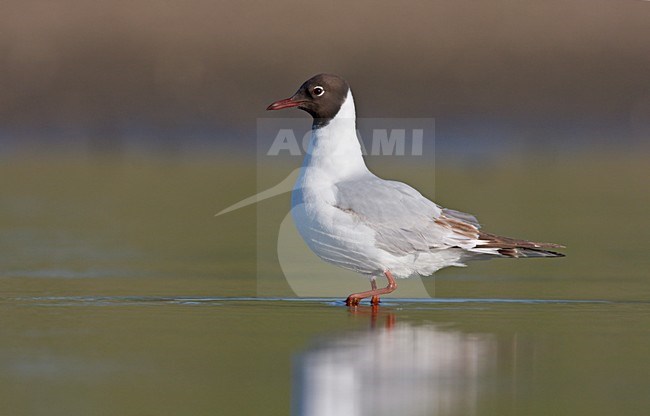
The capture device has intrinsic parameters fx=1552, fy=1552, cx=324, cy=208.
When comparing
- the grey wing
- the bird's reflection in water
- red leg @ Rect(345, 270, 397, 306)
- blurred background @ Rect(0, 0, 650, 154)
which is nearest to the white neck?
the grey wing

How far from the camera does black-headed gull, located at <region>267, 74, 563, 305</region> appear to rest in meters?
8.37

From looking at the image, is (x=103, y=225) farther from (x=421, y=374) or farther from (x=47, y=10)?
(x=47, y=10)

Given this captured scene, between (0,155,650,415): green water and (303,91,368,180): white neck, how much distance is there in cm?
76

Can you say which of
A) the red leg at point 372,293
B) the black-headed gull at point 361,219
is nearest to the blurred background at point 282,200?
the red leg at point 372,293

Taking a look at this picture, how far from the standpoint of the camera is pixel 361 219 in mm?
8375

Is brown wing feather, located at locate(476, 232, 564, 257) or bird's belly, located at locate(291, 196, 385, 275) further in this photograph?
brown wing feather, located at locate(476, 232, 564, 257)

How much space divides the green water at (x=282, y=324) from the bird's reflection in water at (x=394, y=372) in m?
0.01

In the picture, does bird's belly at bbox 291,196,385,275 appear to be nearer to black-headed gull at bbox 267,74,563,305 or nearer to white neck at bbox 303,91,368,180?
black-headed gull at bbox 267,74,563,305

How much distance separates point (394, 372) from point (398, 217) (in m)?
1.90

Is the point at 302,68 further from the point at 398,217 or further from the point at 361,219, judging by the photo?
the point at 361,219

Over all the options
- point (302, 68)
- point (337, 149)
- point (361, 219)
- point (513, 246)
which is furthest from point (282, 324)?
point (302, 68)

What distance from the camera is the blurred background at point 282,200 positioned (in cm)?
668

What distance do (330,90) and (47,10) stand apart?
1288 centimetres

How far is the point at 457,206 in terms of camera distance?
13.1 meters
